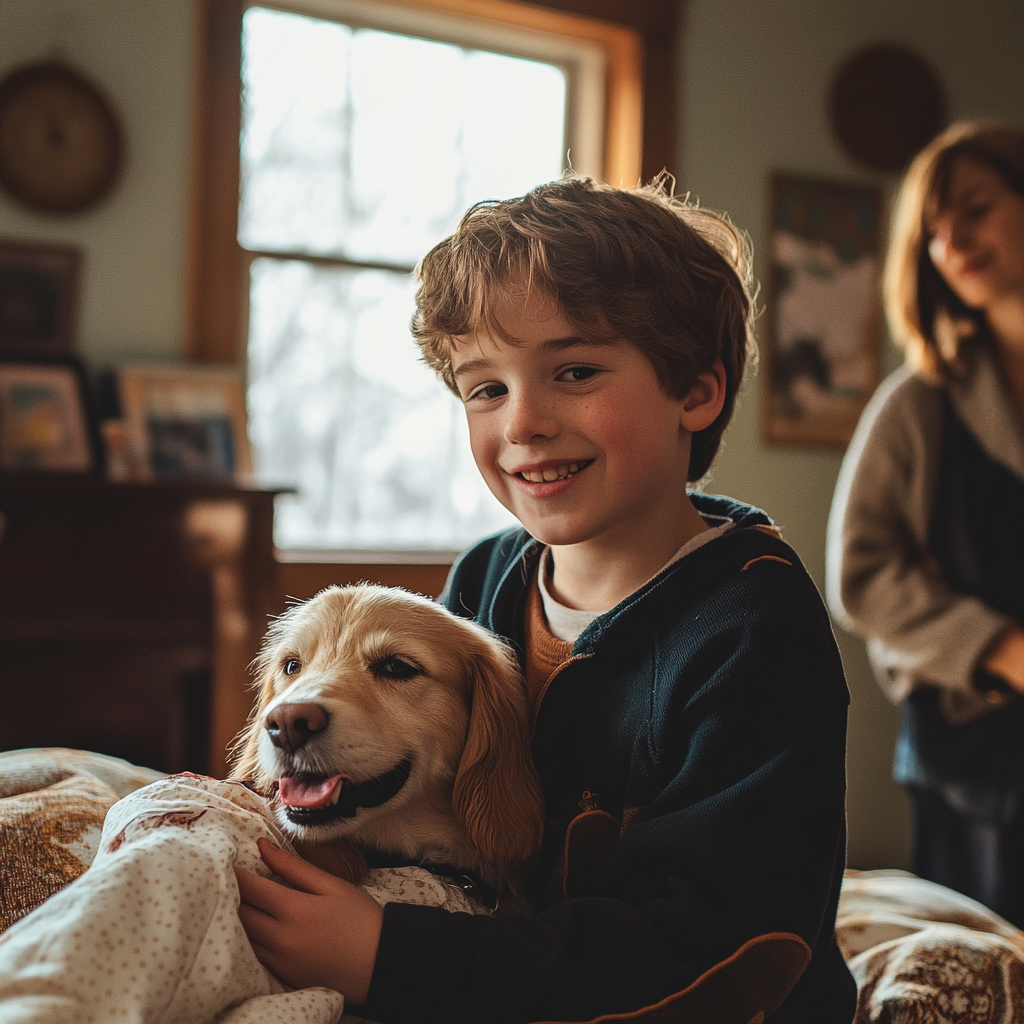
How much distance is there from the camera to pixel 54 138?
8.17 feet

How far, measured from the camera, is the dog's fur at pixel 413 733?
2.95 feet

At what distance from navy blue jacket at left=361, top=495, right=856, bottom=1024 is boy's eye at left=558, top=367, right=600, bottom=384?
22cm

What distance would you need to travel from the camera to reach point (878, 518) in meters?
2.27

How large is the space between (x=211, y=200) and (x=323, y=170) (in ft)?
1.32

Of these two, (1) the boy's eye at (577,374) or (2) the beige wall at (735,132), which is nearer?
(1) the boy's eye at (577,374)

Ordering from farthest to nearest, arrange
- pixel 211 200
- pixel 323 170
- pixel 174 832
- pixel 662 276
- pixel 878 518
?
pixel 323 170
pixel 211 200
pixel 878 518
pixel 662 276
pixel 174 832

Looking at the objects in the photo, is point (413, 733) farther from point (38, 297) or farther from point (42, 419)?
point (38, 297)

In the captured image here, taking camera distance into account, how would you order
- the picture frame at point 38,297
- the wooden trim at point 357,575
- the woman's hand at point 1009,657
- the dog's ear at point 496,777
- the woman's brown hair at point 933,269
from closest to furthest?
the dog's ear at point 496,777
the woman's hand at point 1009,657
the woman's brown hair at point 933,269
the picture frame at point 38,297
the wooden trim at point 357,575

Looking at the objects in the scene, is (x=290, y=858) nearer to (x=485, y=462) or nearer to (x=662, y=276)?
(x=485, y=462)

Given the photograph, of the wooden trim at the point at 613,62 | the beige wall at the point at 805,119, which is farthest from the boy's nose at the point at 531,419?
the beige wall at the point at 805,119

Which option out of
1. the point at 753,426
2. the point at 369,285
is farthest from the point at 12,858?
the point at 753,426

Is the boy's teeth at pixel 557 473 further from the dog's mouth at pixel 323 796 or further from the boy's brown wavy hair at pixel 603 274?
the dog's mouth at pixel 323 796

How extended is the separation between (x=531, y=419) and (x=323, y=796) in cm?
42

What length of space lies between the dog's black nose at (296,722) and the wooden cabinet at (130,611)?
1507 millimetres
